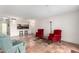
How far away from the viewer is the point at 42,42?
2.06 m

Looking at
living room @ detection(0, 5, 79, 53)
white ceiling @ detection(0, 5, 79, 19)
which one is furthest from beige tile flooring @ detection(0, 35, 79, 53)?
white ceiling @ detection(0, 5, 79, 19)

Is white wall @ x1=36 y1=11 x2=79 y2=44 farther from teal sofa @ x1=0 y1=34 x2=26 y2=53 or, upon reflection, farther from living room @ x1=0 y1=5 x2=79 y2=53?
teal sofa @ x1=0 y1=34 x2=26 y2=53

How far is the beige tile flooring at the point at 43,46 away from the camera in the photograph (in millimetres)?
1987

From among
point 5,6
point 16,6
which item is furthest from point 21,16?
point 5,6

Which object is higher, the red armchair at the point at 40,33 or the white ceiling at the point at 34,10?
the white ceiling at the point at 34,10

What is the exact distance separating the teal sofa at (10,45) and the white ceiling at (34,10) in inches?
20.0

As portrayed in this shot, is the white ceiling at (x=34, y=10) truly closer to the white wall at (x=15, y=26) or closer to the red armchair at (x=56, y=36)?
the white wall at (x=15, y=26)

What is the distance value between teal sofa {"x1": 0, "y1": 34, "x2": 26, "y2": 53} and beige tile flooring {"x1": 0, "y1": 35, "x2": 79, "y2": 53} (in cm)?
11

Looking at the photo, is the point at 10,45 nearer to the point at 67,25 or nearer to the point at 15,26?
the point at 15,26

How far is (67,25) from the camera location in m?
2.02

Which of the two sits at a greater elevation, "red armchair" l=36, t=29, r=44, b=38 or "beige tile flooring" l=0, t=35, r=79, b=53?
"red armchair" l=36, t=29, r=44, b=38

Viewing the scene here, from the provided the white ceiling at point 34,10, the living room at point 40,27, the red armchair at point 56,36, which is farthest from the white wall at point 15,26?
the red armchair at point 56,36

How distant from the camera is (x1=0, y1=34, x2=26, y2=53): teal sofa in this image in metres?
1.94
